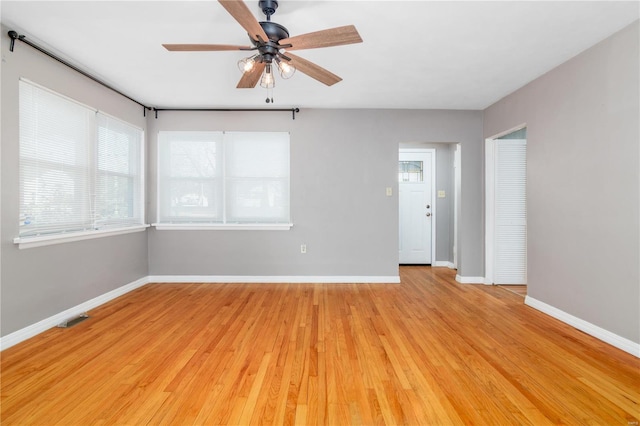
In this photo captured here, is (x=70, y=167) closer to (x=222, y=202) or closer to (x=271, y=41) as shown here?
(x=222, y=202)

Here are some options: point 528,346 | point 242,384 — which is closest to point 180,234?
point 242,384

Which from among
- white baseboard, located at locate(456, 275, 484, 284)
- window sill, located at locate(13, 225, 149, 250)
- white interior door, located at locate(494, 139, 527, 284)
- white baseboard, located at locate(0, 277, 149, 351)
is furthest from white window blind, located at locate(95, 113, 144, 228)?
white interior door, located at locate(494, 139, 527, 284)

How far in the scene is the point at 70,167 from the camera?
9.51 ft

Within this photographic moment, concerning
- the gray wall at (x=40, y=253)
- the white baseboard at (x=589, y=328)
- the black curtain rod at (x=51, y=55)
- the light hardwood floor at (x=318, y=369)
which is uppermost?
the black curtain rod at (x=51, y=55)

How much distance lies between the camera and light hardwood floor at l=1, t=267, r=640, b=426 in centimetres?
158

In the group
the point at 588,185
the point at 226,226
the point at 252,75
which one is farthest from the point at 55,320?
the point at 588,185

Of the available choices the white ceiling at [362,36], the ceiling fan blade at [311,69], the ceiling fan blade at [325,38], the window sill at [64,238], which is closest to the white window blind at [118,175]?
the window sill at [64,238]

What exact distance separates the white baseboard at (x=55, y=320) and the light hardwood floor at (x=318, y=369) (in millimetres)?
90

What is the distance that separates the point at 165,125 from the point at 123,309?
2.57m

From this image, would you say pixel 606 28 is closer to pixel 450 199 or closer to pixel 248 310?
pixel 450 199

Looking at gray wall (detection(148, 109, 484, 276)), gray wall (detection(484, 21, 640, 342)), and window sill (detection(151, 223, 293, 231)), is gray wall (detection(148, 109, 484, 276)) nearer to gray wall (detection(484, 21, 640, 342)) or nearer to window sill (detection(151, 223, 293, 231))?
window sill (detection(151, 223, 293, 231))

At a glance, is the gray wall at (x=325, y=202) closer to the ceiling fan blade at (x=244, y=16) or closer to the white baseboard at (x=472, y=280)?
the white baseboard at (x=472, y=280)

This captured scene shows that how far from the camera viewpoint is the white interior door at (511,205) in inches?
159

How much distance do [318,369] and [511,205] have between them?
3596 mm
